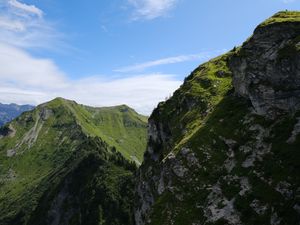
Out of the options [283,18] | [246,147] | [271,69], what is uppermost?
[283,18]

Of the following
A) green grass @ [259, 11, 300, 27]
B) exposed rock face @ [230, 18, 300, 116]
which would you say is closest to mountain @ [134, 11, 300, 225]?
green grass @ [259, 11, 300, 27]

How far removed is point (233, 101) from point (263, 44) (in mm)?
10949

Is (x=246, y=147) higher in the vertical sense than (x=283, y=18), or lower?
lower

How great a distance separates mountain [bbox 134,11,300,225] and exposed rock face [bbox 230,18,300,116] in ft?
0.51

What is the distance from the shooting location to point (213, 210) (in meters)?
48.0

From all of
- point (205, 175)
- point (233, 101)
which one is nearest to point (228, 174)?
point (205, 175)

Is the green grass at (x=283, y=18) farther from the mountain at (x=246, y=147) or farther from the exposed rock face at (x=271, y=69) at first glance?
the exposed rock face at (x=271, y=69)

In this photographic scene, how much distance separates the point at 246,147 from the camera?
54.7 meters

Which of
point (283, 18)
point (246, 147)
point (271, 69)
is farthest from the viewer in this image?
point (283, 18)

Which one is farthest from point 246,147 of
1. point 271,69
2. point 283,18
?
point 283,18

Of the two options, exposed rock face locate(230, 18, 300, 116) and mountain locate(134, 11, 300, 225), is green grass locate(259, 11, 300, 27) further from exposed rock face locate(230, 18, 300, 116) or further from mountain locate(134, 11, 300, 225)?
exposed rock face locate(230, 18, 300, 116)

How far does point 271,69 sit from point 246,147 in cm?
1425

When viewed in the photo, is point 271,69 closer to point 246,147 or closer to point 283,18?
point 283,18

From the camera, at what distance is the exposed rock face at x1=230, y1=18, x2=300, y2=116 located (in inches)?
2217
